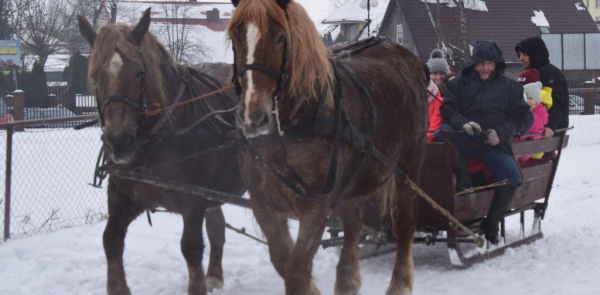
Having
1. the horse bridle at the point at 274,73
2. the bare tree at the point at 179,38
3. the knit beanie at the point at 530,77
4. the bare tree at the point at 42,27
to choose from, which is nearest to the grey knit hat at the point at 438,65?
the knit beanie at the point at 530,77

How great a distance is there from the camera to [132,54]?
474 cm

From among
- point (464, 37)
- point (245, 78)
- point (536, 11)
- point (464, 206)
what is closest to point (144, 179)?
point (245, 78)

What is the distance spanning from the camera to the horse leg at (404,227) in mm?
5602

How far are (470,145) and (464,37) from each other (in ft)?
66.1

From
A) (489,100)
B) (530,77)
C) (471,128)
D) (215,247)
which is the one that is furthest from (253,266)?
(530,77)

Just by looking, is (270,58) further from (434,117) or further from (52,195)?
(52,195)

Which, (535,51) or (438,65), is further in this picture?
(438,65)

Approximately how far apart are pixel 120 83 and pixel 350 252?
2.12 m

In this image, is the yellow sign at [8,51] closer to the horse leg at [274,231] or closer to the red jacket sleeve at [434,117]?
the red jacket sleeve at [434,117]

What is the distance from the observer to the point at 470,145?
6.62m

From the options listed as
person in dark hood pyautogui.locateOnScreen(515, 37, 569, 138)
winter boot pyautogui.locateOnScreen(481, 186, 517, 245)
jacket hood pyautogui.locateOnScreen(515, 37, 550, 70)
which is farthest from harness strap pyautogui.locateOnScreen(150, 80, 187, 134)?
jacket hood pyautogui.locateOnScreen(515, 37, 550, 70)

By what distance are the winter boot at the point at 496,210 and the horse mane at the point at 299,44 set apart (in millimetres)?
2761

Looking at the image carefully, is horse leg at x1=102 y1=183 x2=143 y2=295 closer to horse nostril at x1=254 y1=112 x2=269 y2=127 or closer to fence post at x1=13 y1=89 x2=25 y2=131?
horse nostril at x1=254 y1=112 x2=269 y2=127

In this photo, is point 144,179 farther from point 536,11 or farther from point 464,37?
point 536,11
